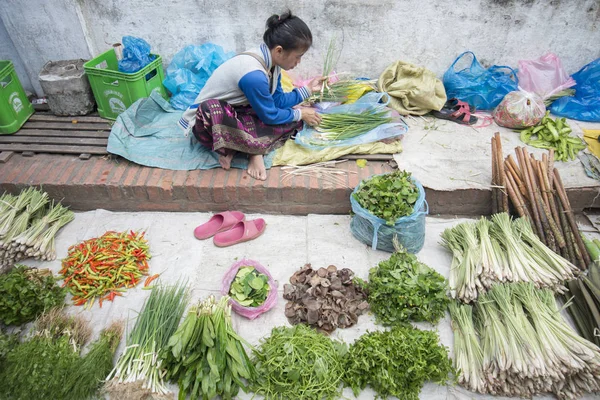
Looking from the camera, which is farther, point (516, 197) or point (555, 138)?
point (555, 138)

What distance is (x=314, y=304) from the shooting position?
8.32ft

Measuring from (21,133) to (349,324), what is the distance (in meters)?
3.99

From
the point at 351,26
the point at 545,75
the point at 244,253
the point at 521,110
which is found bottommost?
the point at 244,253

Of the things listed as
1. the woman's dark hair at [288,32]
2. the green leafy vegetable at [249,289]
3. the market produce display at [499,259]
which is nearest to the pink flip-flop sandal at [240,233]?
the green leafy vegetable at [249,289]

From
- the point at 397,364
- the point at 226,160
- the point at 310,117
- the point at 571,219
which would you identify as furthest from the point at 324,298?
the point at 571,219

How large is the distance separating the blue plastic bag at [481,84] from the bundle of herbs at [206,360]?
3.86 m

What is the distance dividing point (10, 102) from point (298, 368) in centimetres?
407

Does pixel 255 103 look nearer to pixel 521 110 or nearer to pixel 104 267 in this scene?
pixel 104 267

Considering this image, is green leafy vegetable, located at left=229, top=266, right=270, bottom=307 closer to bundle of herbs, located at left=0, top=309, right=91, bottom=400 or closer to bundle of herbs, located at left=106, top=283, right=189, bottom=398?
bundle of herbs, located at left=106, top=283, right=189, bottom=398

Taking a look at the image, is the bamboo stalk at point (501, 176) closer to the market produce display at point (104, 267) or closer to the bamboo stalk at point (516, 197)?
the bamboo stalk at point (516, 197)

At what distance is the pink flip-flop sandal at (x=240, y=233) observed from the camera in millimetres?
3092

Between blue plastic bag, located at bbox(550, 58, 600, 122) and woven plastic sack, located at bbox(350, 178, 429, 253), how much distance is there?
2715 millimetres

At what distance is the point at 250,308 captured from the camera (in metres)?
2.51

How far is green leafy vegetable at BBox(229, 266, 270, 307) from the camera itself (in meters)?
2.55
